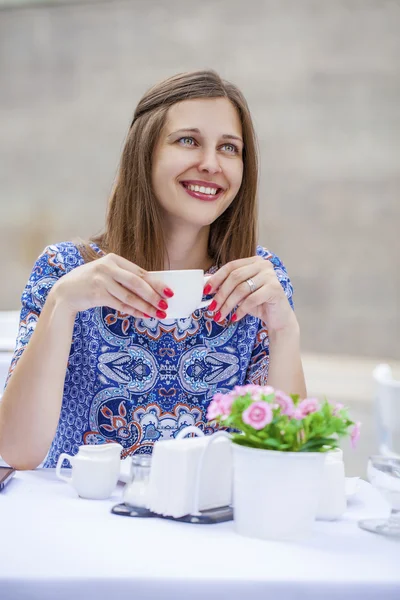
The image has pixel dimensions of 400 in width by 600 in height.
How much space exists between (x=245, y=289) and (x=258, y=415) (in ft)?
1.27

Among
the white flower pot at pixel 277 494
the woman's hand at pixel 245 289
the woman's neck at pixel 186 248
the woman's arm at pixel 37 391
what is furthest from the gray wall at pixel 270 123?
the white flower pot at pixel 277 494

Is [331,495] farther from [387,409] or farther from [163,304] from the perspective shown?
[387,409]

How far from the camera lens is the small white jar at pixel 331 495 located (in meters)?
0.82

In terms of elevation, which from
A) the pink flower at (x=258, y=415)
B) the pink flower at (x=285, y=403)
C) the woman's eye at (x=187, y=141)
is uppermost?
the woman's eye at (x=187, y=141)

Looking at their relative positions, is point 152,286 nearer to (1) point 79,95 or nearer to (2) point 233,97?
(2) point 233,97

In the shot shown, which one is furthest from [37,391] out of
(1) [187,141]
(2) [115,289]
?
(1) [187,141]

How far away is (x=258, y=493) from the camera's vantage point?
2.41ft

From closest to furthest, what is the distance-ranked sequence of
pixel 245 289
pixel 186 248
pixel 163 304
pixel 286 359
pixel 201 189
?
pixel 163 304
pixel 245 289
pixel 286 359
pixel 201 189
pixel 186 248

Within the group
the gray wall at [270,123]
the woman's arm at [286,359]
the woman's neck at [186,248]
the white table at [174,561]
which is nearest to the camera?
the white table at [174,561]

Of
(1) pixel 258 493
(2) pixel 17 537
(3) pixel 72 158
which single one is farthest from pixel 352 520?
(3) pixel 72 158

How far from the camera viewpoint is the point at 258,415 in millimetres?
740

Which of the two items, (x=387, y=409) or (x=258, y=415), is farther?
(x=387, y=409)

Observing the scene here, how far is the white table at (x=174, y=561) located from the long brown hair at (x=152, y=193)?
0.68m

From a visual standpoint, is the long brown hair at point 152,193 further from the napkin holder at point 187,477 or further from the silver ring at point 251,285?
the napkin holder at point 187,477
